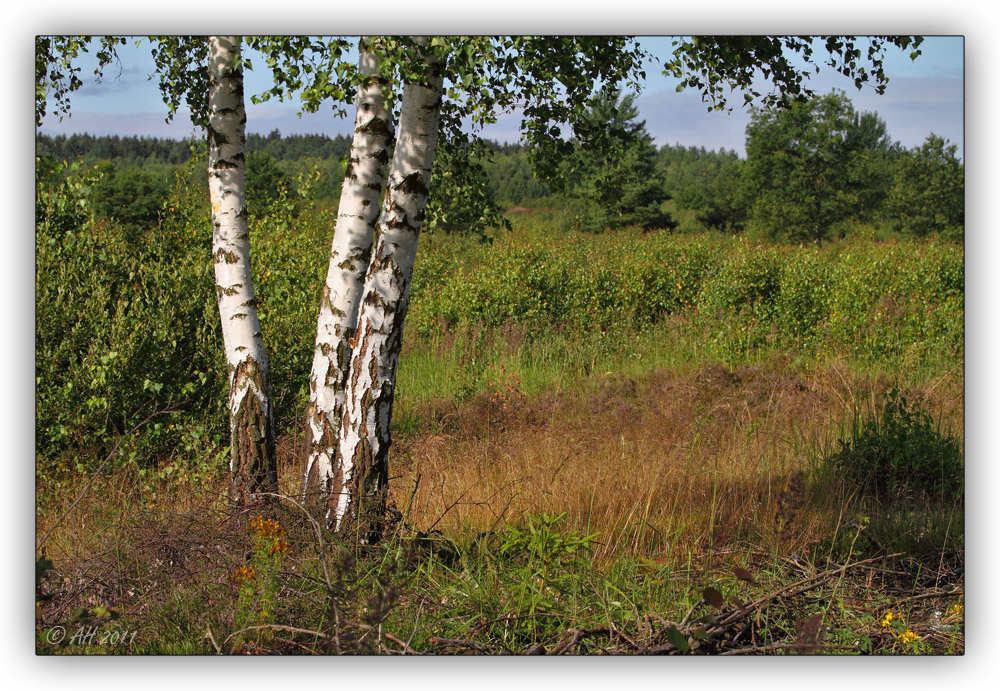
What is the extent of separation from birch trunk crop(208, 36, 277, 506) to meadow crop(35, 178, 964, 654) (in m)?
0.31

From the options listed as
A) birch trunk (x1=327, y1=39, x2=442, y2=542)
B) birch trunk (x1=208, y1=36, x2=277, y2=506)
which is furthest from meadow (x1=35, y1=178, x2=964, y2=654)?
birch trunk (x1=208, y1=36, x2=277, y2=506)

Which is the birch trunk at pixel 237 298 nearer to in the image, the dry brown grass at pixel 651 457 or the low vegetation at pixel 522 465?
the low vegetation at pixel 522 465

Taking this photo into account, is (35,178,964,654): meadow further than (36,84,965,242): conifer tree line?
No

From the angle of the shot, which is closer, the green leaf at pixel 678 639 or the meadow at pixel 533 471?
the green leaf at pixel 678 639

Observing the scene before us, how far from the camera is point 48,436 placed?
448 centimetres

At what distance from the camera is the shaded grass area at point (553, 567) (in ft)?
8.26

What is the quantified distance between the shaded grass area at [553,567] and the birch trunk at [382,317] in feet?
0.60

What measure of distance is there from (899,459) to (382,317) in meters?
3.14

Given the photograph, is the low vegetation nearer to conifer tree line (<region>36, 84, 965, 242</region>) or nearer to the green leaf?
the green leaf

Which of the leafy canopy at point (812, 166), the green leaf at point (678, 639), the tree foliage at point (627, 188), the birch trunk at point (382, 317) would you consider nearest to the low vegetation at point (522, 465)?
the green leaf at point (678, 639)

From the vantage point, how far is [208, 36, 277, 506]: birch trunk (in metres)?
3.31

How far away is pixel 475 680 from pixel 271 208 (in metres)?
4.72
